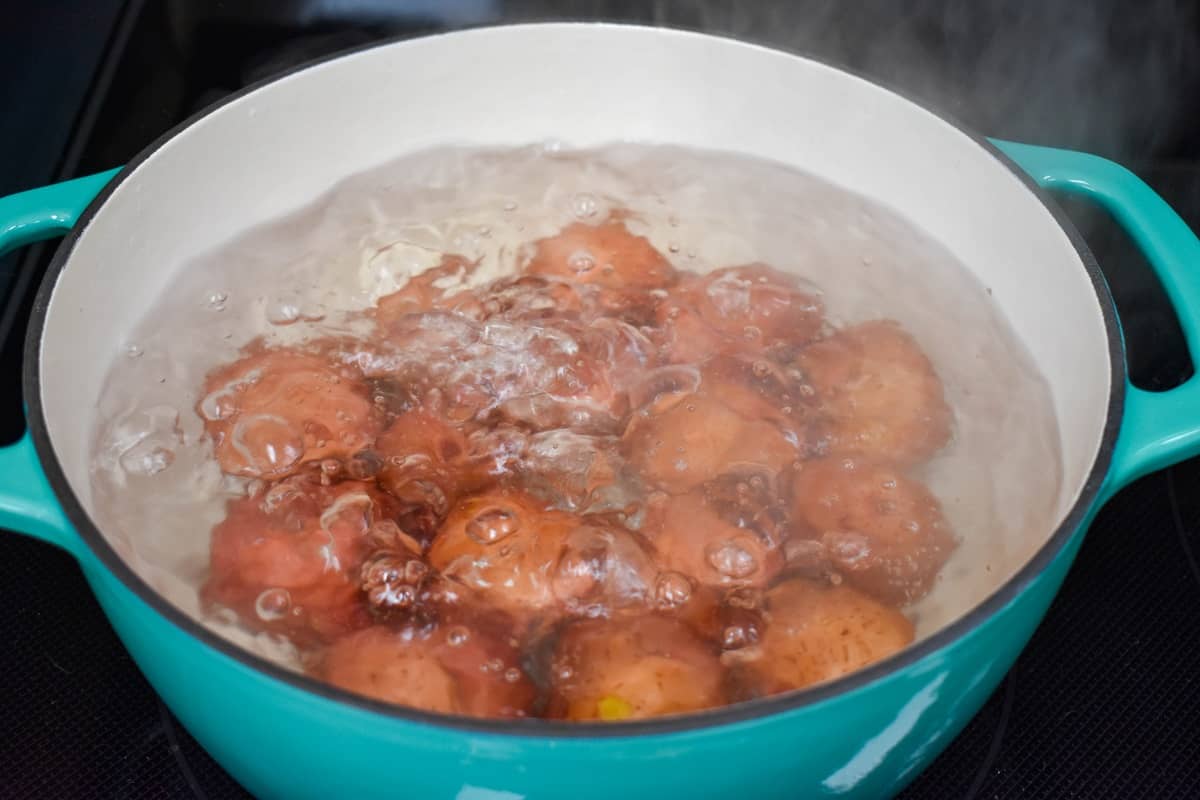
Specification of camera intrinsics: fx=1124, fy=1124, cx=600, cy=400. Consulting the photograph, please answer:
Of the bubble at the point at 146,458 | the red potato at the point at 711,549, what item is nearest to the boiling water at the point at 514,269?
the bubble at the point at 146,458

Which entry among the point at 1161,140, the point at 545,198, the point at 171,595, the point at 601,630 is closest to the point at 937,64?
the point at 1161,140

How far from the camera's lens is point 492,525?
755mm

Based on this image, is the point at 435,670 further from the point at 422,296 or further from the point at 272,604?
the point at 422,296

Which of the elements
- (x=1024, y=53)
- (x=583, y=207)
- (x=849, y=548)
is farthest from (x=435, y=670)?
(x=1024, y=53)

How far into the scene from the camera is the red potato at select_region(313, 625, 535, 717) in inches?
25.7

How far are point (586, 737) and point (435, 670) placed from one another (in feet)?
0.57

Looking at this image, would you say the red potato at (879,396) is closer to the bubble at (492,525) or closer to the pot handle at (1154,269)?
the pot handle at (1154,269)

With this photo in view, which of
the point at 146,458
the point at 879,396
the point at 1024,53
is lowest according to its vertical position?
the point at 146,458

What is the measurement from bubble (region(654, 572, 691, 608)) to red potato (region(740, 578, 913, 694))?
55 mm

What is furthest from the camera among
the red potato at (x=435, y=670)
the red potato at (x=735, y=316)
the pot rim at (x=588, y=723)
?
the red potato at (x=735, y=316)

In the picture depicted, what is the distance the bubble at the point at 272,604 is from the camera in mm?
719

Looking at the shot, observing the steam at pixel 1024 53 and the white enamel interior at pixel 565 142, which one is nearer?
the white enamel interior at pixel 565 142

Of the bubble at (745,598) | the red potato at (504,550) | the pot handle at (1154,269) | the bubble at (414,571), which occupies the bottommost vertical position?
the bubble at (414,571)

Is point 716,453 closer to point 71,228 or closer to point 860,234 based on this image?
point 860,234
